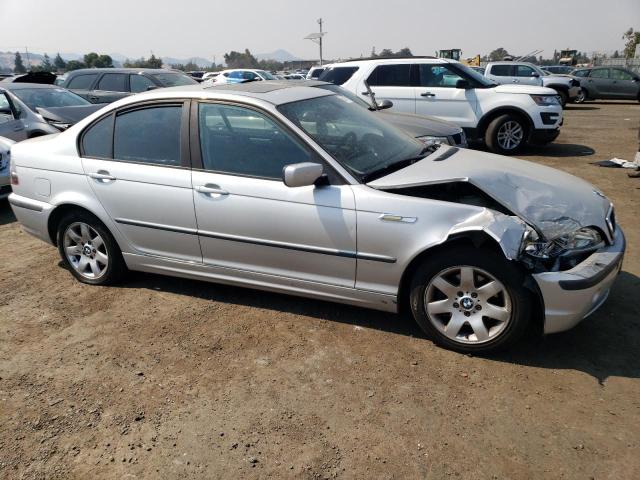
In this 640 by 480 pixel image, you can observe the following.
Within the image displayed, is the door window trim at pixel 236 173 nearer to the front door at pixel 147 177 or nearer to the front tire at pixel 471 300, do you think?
the front door at pixel 147 177

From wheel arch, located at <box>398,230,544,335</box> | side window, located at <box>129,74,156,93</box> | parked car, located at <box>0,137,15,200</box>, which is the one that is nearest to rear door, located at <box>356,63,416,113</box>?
side window, located at <box>129,74,156,93</box>

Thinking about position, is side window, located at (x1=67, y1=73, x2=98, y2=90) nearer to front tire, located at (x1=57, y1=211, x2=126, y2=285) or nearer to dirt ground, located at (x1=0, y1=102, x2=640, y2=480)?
front tire, located at (x1=57, y1=211, x2=126, y2=285)

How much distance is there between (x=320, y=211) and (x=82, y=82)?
36.6 ft

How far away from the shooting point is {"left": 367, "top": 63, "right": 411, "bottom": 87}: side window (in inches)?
383

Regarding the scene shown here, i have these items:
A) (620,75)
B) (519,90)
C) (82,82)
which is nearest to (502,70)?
(620,75)

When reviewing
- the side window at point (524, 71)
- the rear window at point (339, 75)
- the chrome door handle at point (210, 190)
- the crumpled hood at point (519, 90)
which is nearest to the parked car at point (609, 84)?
the side window at point (524, 71)

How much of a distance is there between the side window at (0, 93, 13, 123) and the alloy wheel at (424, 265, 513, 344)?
7.77 m

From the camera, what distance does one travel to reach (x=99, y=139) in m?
4.21

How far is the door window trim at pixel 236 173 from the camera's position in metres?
3.41

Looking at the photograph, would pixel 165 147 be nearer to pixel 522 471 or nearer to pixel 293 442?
pixel 293 442

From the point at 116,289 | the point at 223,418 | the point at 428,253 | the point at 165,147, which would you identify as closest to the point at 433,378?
the point at 428,253

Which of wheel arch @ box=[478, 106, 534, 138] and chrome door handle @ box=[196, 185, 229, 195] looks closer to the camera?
chrome door handle @ box=[196, 185, 229, 195]

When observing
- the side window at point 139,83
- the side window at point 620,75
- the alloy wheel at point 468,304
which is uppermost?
the side window at point 139,83

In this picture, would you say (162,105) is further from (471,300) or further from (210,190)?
(471,300)
